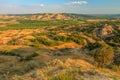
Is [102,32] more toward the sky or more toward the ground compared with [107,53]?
more toward the ground

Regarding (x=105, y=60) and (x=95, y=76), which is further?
(x=105, y=60)

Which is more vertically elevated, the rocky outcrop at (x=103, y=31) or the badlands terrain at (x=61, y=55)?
the badlands terrain at (x=61, y=55)

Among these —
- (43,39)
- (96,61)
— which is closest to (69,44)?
(43,39)

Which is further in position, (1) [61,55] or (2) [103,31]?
(2) [103,31]

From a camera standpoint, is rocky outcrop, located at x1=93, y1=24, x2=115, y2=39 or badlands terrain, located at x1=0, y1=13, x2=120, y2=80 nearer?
badlands terrain, located at x1=0, y1=13, x2=120, y2=80

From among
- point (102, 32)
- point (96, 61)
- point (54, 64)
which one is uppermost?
point (54, 64)

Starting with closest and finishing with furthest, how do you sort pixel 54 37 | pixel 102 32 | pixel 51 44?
pixel 51 44 < pixel 54 37 < pixel 102 32

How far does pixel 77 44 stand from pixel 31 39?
15.5 metres

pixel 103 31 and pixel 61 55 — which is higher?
pixel 61 55

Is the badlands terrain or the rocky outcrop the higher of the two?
the badlands terrain

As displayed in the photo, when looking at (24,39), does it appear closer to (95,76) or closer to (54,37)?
(54,37)

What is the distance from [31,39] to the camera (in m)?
87.7

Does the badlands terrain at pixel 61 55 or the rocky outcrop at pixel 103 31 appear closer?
the badlands terrain at pixel 61 55

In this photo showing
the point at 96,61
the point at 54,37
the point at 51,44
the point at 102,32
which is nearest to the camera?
the point at 96,61
